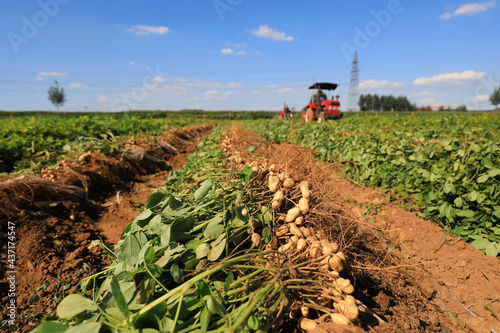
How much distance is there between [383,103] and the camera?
75.5m

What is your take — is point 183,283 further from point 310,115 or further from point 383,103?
point 383,103

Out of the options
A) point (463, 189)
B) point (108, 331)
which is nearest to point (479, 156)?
point (463, 189)

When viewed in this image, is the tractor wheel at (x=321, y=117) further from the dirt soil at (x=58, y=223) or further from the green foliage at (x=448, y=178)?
the dirt soil at (x=58, y=223)

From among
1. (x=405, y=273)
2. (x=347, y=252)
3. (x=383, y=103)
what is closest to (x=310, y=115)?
(x=405, y=273)

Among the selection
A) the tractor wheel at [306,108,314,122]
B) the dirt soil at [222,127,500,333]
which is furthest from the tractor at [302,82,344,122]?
the dirt soil at [222,127,500,333]

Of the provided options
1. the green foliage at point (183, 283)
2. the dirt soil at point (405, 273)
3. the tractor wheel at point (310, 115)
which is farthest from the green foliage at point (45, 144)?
the tractor wheel at point (310, 115)

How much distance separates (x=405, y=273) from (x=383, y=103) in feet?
280

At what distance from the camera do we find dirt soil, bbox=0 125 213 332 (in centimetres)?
232

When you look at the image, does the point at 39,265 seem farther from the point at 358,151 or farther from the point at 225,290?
the point at 358,151

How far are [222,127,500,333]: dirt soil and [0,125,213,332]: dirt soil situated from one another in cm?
141

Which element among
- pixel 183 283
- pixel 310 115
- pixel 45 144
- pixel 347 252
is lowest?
pixel 347 252

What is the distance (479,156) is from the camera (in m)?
3.24

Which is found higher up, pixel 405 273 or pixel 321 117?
pixel 321 117

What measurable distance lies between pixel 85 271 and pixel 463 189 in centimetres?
447
